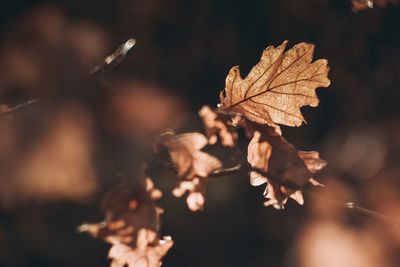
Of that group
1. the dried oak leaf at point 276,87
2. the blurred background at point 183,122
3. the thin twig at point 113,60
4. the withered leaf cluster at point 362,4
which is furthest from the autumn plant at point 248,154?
the withered leaf cluster at point 362,4

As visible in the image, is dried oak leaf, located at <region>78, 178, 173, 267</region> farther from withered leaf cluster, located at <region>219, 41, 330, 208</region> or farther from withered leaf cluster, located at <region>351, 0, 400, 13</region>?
withered leaf cluster, located at <region>351, 0, 400, 13</region>

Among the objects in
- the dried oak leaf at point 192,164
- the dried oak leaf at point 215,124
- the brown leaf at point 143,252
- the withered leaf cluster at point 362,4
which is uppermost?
the withered leaf cluster at point 362,4

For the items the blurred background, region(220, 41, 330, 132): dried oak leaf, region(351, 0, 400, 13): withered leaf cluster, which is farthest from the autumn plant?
region(351, 0, 400, 13): withered leaf cluster

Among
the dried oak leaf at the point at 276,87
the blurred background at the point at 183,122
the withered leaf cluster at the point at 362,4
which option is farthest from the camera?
the withered leaf cluster at the point at 362,4

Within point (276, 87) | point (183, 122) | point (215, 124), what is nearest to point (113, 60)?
point (215, 124)

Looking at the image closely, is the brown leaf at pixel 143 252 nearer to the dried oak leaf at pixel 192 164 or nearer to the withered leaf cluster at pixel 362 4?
the dried oak leaf at pixel 192 164

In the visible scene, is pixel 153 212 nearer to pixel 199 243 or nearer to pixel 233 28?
pixel 199 243

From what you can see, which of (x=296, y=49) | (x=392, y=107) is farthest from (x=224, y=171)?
(x=392, y=107)

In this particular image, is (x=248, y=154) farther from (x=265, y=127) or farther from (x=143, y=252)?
(x=143, y=252)
